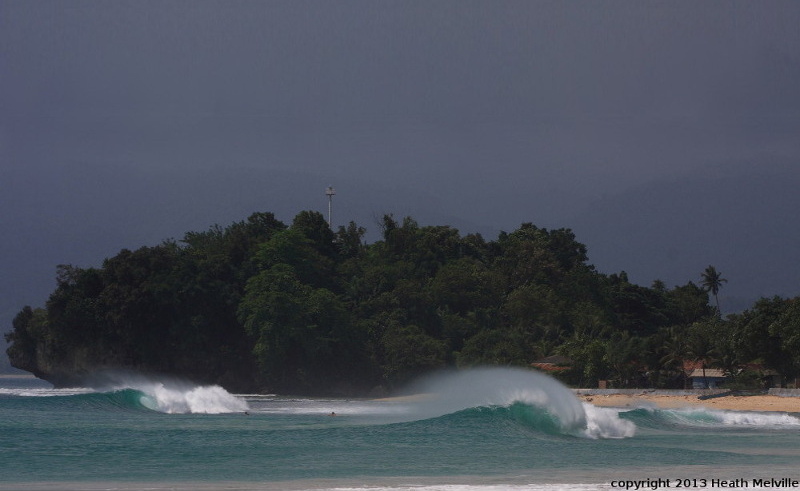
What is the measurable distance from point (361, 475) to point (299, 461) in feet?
12.0

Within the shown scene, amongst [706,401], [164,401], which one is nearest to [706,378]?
[706,401]

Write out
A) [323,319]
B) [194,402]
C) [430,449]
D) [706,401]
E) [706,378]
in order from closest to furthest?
1. [430,449]
2. [194,402]
3. [706,401]
4. [706,378]
5. [323,319]

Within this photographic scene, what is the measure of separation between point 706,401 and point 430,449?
34296mm

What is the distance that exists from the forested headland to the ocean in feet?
123

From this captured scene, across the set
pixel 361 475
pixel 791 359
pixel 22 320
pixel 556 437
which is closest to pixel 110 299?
pixel 22 320

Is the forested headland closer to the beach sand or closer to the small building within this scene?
the small building

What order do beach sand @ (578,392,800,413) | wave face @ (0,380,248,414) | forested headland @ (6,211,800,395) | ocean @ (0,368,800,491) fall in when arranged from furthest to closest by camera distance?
forested headland @ (6,211,800,395), beach sand @ (578,392,800,413), wave face @ (0,380,248,414), ocean @ (0,368,800,491)

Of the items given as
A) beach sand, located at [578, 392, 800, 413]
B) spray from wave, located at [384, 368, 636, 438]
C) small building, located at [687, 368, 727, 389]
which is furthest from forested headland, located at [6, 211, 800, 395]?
spray from wave, located at [384, 368, 636, 438]

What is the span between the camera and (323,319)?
285ft

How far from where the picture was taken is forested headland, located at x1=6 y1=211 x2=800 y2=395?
84.2 metres

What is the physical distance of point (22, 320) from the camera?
345 feet

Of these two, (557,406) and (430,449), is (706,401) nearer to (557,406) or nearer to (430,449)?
(557,406)

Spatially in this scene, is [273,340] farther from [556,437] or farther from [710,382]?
[556,437]

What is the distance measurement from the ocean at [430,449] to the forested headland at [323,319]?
37.4 metres
